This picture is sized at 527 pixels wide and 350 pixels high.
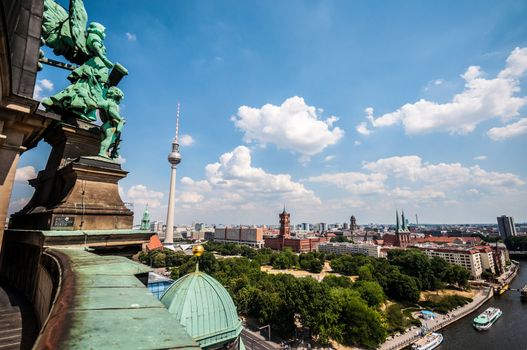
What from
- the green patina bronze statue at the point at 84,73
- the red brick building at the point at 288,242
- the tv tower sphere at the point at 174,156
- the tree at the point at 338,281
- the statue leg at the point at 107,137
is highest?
the tv tower sphere at the point at 174,156

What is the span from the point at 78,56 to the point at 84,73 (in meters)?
1.54

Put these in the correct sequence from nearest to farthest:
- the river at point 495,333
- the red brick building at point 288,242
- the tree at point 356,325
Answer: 1. the tree at point 356,325
2. the river at point 495,333
3. the red brick building at point 288,242

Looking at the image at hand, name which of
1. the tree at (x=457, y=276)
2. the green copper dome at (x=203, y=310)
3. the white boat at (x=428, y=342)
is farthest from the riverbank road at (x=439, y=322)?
the green copper dome at (x=203, y=310)

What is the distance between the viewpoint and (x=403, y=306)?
2191 inches

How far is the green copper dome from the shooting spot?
11.5 metres

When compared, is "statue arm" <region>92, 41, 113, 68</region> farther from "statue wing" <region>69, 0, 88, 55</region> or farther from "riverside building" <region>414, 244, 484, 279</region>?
"riverside building" <region>414, 244, 484, 279</region>

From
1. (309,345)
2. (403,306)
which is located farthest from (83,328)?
(403,306)

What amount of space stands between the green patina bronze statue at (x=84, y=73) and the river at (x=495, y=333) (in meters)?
49.1

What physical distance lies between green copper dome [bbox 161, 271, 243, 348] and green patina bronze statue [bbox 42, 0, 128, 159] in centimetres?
686

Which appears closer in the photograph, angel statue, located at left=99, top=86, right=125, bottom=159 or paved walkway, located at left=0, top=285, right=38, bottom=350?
paved walkway, located at left=0, top=285, right=38, bottom=350

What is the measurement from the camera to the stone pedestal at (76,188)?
7.71 m

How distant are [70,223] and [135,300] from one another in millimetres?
6334

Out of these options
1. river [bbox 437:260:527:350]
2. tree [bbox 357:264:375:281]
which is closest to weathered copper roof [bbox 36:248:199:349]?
river [bbox 437:260:527:350]

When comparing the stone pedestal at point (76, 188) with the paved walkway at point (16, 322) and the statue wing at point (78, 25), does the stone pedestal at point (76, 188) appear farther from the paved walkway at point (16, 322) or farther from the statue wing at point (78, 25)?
the statue wing at point (78, 25)
